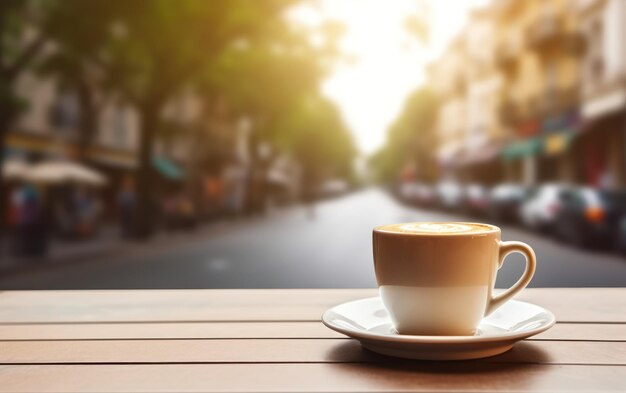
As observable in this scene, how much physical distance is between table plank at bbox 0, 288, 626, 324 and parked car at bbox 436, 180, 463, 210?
29.7m

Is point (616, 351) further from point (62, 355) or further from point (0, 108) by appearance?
point (0, 108)

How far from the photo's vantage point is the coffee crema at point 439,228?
1.21m

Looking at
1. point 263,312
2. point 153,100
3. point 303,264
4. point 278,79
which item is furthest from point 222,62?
point 263,312

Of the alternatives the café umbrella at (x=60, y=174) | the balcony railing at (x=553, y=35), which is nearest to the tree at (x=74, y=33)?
the café umbrella at (x=60, y=174)

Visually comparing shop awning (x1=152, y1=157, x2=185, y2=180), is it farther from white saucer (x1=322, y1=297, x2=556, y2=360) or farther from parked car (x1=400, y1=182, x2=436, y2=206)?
white saucer (x1=322, y1=297, x2=556, y2=360)

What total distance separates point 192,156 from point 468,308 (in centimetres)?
3818

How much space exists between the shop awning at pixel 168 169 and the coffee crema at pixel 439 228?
33283mm

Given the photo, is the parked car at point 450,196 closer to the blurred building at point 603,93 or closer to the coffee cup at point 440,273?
the blurred building at point 603,93

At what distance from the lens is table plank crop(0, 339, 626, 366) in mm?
1162

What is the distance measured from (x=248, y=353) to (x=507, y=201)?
22.5 m

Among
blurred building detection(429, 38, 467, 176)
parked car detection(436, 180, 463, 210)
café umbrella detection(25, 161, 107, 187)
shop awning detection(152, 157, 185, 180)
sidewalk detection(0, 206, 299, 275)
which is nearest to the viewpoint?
sidewalk detection(0, 206, 299, 275)

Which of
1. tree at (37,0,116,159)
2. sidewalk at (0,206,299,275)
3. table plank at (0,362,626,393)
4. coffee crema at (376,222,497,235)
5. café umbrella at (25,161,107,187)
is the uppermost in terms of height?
tree at (37,0,116,159)

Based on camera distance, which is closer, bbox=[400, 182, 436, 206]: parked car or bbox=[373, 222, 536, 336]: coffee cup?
bbox=[373, 222, 536, 336]: coffee cup

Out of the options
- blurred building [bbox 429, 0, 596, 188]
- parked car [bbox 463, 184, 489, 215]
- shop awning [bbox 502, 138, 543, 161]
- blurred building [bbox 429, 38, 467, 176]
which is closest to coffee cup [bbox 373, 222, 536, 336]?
blurred building [bbox 429, 0, 596, 188]
